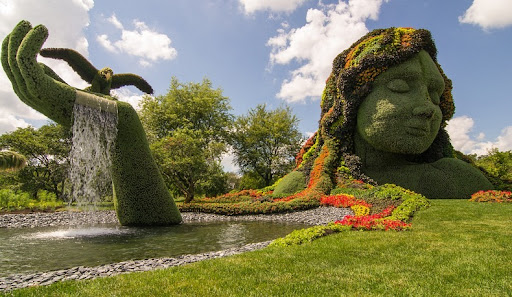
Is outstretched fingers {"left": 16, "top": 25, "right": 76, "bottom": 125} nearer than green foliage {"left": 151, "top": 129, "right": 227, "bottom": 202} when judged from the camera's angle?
Yes

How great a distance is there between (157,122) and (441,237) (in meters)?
29.1

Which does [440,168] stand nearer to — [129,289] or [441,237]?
[441,237]

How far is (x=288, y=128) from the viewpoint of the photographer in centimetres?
3575

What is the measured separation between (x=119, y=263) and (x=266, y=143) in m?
30.5

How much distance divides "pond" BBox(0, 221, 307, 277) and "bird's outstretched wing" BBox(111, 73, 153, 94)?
17.5 ft

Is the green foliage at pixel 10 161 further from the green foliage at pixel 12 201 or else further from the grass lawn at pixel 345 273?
→ the green foliage at pixel 12 201

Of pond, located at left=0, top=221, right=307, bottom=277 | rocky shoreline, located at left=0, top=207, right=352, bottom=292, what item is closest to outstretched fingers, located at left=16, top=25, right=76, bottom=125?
pond, located at left=0, top=221, right=307, bottom=277

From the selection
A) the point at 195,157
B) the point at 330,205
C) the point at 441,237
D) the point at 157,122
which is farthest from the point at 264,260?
the point at 157,122

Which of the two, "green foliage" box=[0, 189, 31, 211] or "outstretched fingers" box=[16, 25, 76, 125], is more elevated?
"outstretched fingers" box=[16, 25, 76, 125]

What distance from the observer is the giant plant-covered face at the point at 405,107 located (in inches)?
560

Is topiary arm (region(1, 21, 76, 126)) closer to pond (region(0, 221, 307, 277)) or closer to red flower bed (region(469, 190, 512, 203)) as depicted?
pond (region(0, 221, 307, 277))

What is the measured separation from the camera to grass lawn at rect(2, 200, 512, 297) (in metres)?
3.47

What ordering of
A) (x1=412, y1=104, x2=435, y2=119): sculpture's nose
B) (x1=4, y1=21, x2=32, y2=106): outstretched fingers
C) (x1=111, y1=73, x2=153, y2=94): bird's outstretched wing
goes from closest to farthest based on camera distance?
1. (x1=4, y1=21, x2=32, y2=106): outstretched fingers
2. (x1=111, y1=73, x2=153, y2=94): bird's outstretched wing
3. (x1=412, y1=104, x2=435, y2=119): sculpture's nose

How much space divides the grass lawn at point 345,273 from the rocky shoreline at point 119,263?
28.3 inches
